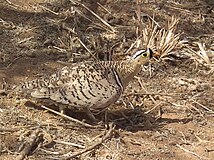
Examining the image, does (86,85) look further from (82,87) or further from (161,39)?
(161,39)

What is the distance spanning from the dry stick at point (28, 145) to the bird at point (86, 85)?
348mm

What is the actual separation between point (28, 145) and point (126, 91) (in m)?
1.48

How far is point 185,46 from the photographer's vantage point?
6738 mm

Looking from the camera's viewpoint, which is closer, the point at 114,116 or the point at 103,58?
the point at 114,116

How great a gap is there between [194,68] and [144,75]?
2.21ft

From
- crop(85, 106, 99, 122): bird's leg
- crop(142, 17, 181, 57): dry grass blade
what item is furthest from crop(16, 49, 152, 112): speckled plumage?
crop(142, 17, 181, 57): dry grass blade

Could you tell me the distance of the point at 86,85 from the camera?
15.7 ft

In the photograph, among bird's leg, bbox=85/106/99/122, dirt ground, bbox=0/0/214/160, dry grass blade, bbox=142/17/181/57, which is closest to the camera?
dirt ground, bbox=0/0/214/160

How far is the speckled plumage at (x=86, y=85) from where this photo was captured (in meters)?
4.76

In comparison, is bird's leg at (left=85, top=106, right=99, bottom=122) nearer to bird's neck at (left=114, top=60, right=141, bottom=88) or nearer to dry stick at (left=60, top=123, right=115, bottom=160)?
dry stick at (left=60, top=123, right=115, bottom=160)

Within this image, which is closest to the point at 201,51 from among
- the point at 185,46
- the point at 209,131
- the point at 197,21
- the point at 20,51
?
the point at 185,46

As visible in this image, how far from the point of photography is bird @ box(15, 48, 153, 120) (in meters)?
4.76

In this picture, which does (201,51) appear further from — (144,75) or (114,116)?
(114,116)

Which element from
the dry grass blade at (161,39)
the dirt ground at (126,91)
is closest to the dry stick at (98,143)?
the dirt ground at (126,91)
